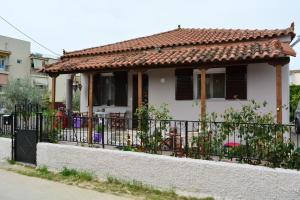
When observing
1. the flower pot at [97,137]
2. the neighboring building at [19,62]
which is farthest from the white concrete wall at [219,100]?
the neighboring building at [19,62]

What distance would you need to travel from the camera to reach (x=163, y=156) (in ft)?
23.2

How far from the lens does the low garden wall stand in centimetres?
1005

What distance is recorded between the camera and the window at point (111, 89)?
14133 millimetres

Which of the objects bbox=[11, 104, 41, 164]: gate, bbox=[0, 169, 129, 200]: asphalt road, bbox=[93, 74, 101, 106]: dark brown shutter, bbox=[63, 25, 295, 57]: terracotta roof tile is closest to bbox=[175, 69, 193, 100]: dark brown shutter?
bbox=[63, 25, 295, 57]: terracotta roof tile

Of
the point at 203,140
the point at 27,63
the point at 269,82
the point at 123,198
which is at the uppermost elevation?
the point at 27,63

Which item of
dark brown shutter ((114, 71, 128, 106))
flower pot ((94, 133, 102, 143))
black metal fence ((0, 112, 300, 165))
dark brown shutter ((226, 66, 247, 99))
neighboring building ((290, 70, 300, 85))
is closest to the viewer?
black metal fence ((0, 112, 300, 165))

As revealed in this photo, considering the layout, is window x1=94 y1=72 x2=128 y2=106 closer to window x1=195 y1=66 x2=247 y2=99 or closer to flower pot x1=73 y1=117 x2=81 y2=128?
window x1=195 y1=66 x2=247 y2=99

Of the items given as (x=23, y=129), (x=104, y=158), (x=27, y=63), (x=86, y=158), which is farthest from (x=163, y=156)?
(x=27, y=63)

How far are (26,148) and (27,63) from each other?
1085 inches

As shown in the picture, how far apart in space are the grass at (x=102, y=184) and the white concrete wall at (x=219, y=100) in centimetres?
528

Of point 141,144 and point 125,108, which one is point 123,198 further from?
point 125,108

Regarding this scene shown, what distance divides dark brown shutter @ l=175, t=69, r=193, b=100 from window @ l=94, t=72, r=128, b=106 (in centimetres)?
236

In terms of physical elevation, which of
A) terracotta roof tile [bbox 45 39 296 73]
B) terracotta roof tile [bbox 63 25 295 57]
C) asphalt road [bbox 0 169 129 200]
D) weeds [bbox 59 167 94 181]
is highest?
terracotta roof tile [bbox 63 25 295 57]

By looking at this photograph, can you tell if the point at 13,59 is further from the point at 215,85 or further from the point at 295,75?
the point at 295,75
